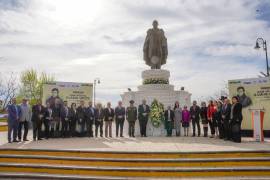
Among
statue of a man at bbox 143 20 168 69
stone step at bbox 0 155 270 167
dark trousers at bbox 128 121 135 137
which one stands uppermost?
statue of a man at bbox 143 20 168 69

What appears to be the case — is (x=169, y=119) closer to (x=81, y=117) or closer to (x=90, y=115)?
(x=90, y=115)

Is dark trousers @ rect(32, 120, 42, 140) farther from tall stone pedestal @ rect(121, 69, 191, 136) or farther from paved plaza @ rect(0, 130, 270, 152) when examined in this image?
tall stone pedestal @ rect(121, 69, 191, 136)

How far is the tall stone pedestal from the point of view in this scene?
1489cm

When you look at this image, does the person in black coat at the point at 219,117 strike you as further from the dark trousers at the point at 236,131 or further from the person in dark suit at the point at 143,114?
the person in dark suit at the point at 143,114

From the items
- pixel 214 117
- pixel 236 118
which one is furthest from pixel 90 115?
pixel 236 118

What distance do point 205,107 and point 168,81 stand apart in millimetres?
Answer: 3197

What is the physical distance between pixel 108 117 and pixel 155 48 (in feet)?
15.6

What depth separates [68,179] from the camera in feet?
25.4

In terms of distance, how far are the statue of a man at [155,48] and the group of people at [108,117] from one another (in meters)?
3.29

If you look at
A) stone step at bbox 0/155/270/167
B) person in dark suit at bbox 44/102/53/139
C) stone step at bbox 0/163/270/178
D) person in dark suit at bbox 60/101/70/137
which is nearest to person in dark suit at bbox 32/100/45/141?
person in dark suit at bbox 44/102/53/139

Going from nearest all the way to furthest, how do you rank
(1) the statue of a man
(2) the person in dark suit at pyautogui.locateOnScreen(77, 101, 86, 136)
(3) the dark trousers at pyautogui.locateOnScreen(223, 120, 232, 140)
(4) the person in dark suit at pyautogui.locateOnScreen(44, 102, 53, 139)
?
(3) the dark trousers at pyautogui.locateOnScreen(223, 120, 232, 140) → (4) the person in dark suit at pyautogui.locateOnScreen(44, 102, 53, 139) → (2) the person in dark suit at pyautogui.locateOnScreen(77, 101, 86, 136) → (1) the statue of a man

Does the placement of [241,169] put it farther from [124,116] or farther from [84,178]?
[124,116]

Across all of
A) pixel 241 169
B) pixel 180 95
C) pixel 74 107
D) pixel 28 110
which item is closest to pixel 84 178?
pixel 241 169

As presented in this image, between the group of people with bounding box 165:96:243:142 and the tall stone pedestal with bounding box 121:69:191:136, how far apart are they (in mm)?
805
